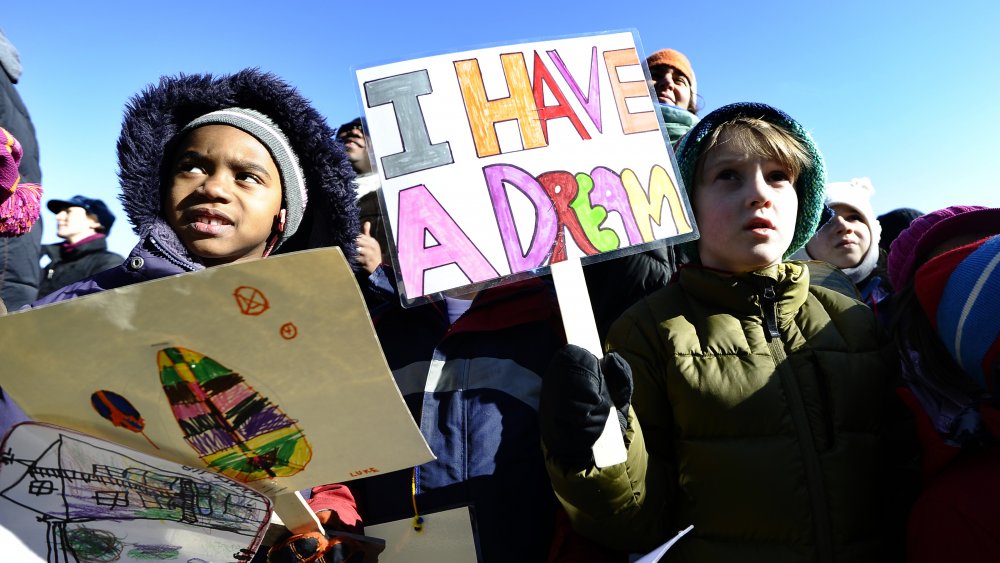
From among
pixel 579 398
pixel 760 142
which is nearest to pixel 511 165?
pixel 579 398

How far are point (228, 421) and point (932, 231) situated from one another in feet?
5.48

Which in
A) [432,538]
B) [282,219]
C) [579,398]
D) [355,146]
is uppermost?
[355,146]

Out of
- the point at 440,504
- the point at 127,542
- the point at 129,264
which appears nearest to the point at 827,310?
the point at 440,504

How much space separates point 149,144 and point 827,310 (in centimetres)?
175

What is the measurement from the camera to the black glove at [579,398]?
1.14 metres

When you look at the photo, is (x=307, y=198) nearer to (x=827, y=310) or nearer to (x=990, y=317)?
(x=827, y=310)

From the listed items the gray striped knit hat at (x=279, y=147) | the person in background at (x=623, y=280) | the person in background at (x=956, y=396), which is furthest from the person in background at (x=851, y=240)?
the gray striped knit hat at (x=279, y=147)

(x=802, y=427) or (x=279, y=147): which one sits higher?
(x=279, y=147)

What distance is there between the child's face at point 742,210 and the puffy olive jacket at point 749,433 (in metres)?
0.06

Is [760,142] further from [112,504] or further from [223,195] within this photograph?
[112,504]

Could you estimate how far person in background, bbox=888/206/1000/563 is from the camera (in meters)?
1.19

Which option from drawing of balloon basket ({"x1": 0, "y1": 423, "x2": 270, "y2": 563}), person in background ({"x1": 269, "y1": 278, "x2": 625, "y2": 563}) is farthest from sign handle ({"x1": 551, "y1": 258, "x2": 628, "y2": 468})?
drawing of balloon basket ({"x1": 0, "y1": 423, "x2": 270, "y2": 563})

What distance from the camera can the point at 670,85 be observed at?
3373mm

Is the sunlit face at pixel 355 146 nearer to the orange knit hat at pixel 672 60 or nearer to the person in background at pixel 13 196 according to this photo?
the orange knit hat at pixel 672 60
